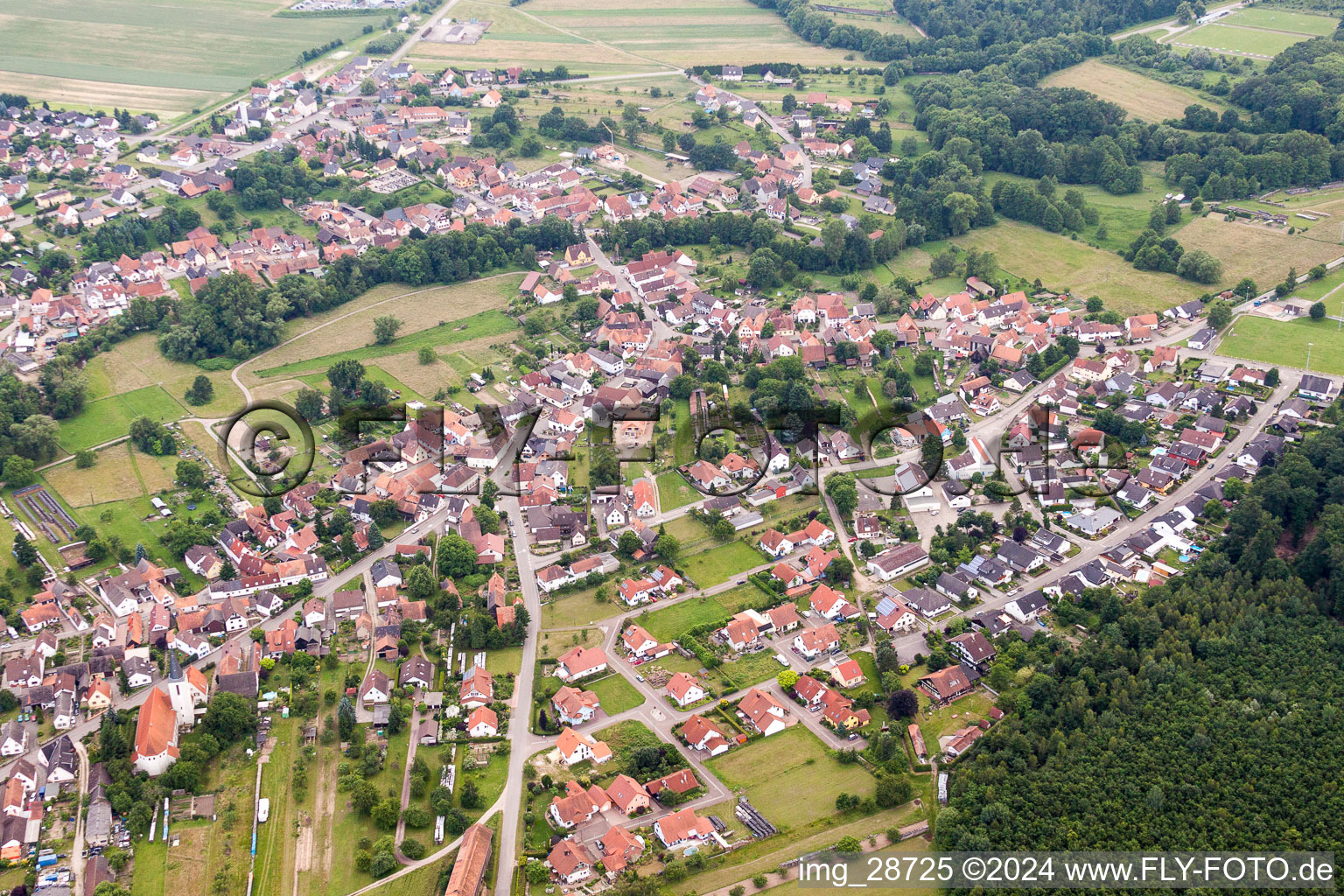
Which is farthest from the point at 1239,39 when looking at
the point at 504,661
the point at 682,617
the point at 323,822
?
the point at 323,822

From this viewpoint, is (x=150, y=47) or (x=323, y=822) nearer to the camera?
(x=323, y=822)

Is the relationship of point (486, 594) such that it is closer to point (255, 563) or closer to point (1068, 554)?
point (255, 563)

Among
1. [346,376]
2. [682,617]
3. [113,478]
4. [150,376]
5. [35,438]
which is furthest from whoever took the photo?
[150,376]

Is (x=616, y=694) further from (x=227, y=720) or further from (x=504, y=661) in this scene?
(x=227, y=720)

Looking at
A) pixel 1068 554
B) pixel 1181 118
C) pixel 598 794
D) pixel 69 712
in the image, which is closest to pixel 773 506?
pixel 1068 554

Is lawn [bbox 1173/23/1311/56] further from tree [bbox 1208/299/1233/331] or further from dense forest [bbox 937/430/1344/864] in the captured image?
dense forest [bbox 937/430/1344/864]
